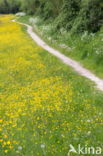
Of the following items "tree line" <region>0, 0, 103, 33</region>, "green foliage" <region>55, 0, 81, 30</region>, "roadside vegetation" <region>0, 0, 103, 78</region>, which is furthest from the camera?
"green foliage" <region>55, 0, 81, 30</region>

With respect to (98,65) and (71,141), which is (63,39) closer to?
(98,65)

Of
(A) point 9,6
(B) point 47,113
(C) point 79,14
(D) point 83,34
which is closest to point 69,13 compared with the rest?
(C) point 79,14

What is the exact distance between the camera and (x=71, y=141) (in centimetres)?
734

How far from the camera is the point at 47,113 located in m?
9.52

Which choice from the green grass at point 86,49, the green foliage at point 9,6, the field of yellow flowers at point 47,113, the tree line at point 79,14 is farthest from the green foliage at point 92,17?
the green foliage at point 9,6

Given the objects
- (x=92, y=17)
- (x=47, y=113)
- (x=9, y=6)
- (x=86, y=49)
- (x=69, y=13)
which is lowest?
(x=9, y=6)

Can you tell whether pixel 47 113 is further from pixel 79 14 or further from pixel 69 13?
pixel 69 13

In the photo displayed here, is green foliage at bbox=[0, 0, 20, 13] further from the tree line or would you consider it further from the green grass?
the green grass

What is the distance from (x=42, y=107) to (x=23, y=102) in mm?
1435

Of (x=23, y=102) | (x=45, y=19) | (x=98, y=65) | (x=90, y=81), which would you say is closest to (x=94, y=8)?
(x=98, y=65)

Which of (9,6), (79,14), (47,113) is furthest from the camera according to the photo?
(9,6)

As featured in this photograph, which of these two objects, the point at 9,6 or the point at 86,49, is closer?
the point at 86,49

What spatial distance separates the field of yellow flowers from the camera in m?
7.33

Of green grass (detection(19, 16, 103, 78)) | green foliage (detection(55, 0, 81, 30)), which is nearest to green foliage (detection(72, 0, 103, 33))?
green grass (detection(19, 16, 103, 78))
